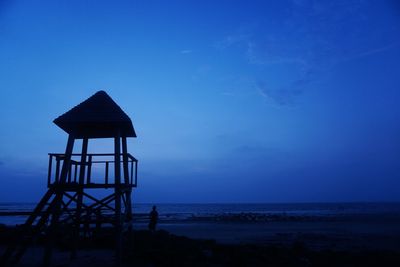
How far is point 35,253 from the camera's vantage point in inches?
675

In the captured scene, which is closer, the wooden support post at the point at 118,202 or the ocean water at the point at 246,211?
the wooden support post at the point at 118,202

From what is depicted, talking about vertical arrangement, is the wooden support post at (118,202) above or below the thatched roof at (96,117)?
below

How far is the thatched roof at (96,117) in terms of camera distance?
1260 centimetres

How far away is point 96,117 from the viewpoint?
12.7 meters

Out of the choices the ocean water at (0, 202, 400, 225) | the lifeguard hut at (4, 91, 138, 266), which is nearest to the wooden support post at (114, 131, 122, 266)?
the lifeguard hut at (4, 91, 138, 266)

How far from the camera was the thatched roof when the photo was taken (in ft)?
41.3

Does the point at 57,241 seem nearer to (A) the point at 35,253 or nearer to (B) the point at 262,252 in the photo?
(A) the point at 35,253

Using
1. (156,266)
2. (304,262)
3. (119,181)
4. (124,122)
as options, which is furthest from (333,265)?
(124,122)

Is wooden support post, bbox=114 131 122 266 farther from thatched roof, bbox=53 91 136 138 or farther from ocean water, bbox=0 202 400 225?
ocean water, bbox=0 202 400 225

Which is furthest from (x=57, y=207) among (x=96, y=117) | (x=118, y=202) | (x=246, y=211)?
(x=246, y=211)

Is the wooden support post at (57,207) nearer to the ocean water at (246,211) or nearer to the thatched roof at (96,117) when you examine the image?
the thatched roof at (96,117)

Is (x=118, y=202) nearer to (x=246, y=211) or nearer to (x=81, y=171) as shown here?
(x=81, y=171)

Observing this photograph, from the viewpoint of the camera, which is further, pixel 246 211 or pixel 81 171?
pixel 246 211

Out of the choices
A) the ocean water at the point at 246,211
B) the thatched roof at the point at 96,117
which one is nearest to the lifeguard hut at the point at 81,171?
the thatched roof at the point at 96,117
